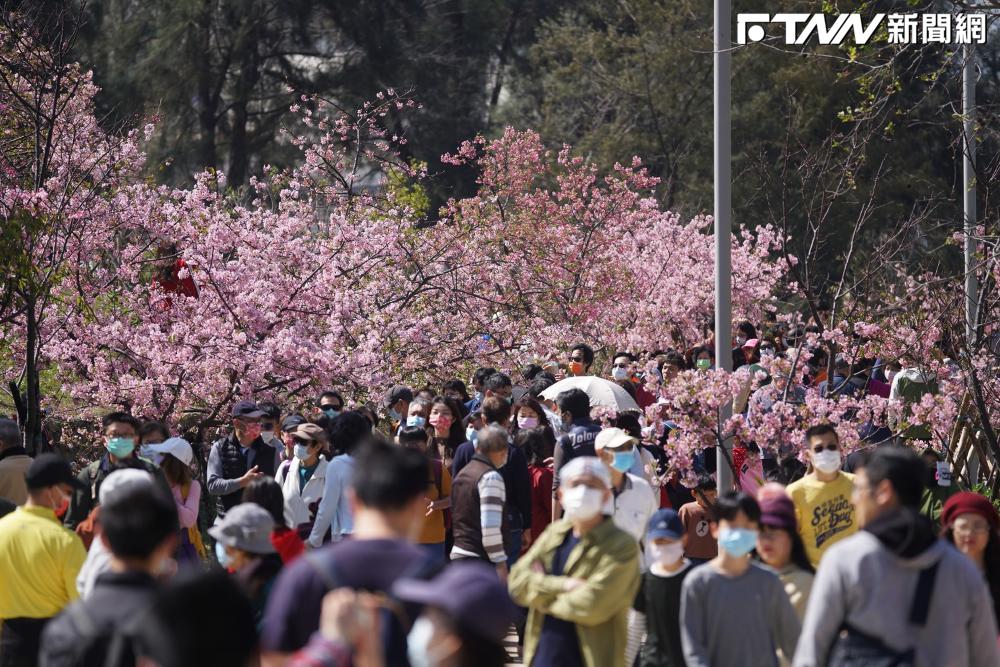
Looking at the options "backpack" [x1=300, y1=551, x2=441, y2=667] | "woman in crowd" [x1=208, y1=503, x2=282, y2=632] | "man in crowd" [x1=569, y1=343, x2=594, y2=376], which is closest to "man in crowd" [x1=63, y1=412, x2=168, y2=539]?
"woman in crowd" [x1=208, y1=503, x2=282, y2=632]

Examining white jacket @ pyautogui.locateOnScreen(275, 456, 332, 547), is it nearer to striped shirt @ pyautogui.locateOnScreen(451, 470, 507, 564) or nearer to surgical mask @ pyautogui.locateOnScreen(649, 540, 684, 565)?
striped shirt @ pyautogui.locateOnScreen(451, 470, 507, 564)

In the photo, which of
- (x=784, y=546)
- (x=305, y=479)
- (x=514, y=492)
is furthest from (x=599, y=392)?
(x=784, y=546)

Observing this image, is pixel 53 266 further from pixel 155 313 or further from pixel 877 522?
pixel 877 522

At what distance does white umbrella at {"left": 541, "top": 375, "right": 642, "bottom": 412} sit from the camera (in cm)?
1274

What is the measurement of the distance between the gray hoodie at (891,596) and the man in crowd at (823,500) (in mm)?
2946

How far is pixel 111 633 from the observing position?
430 centimetres

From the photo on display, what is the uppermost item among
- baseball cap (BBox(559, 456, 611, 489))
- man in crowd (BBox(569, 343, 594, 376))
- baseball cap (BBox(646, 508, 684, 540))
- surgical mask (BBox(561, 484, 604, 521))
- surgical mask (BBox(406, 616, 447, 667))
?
man in crowd (BBox(569, 343, 594, 376))

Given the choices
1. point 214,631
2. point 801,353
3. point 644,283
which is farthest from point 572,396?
point 644,283

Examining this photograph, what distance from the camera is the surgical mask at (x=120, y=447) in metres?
9.20

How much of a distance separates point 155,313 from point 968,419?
8.12m

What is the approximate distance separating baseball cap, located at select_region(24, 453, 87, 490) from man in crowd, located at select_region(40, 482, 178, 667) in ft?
6.82

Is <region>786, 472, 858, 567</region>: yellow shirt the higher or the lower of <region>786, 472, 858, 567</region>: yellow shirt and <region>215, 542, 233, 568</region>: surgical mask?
the lower

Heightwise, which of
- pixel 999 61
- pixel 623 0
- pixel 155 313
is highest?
pixel 623 0

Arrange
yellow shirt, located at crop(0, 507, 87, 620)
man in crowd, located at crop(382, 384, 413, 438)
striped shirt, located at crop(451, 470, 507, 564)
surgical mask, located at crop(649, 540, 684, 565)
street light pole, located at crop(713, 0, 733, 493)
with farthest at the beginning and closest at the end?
man in crowd, located at crop(382, 384, 413, 438) → street light pole, located at crop(713, 0, 733, 493) → striped shirt, located at crop(451, 470, 507, 564) → surgical mask, located at crop(649, 540, 684, 565) → yellow shirt, located at crop(0, 507, 87, 620)
